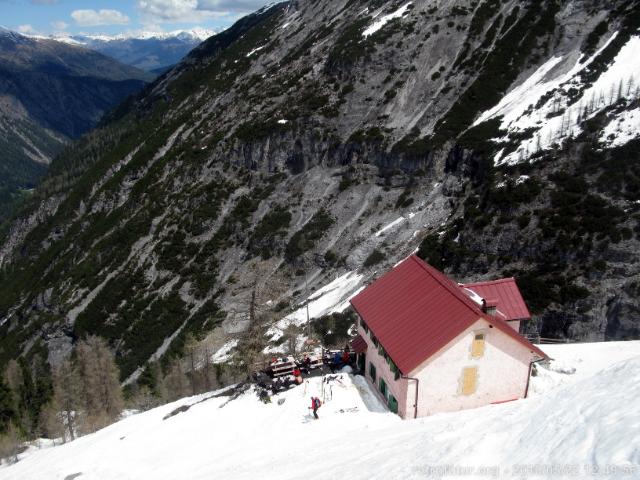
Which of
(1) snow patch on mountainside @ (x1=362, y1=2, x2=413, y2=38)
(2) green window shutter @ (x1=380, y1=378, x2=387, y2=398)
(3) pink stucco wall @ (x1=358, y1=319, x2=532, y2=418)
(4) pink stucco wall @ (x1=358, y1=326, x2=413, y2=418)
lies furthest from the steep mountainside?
(3) pink stucco wall @ (x1=358, y1=319, x2=532, y2=418)

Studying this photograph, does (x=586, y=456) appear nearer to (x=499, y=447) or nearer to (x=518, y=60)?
Answer: (x=499, y=447)

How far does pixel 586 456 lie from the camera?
495 inches

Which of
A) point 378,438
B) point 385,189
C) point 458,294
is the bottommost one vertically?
point 378,438

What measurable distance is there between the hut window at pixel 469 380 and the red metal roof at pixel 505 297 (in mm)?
6002

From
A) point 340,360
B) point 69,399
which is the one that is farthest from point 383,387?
point 69,399

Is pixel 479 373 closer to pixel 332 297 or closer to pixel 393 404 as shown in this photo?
pixel 393 404

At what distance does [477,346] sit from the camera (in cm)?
2316

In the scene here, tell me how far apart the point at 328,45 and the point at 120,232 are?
220ft

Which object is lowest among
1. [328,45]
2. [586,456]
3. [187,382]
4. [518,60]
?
[187,382]

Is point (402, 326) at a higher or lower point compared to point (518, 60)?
lower

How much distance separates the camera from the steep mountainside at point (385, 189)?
46.0 meters

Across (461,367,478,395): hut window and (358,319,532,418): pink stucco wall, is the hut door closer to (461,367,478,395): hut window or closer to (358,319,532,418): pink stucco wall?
(358,319,532,418): pink stucco wall

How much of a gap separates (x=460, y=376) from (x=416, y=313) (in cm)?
377

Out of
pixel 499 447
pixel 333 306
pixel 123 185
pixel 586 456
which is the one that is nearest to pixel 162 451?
pixel 499 447
